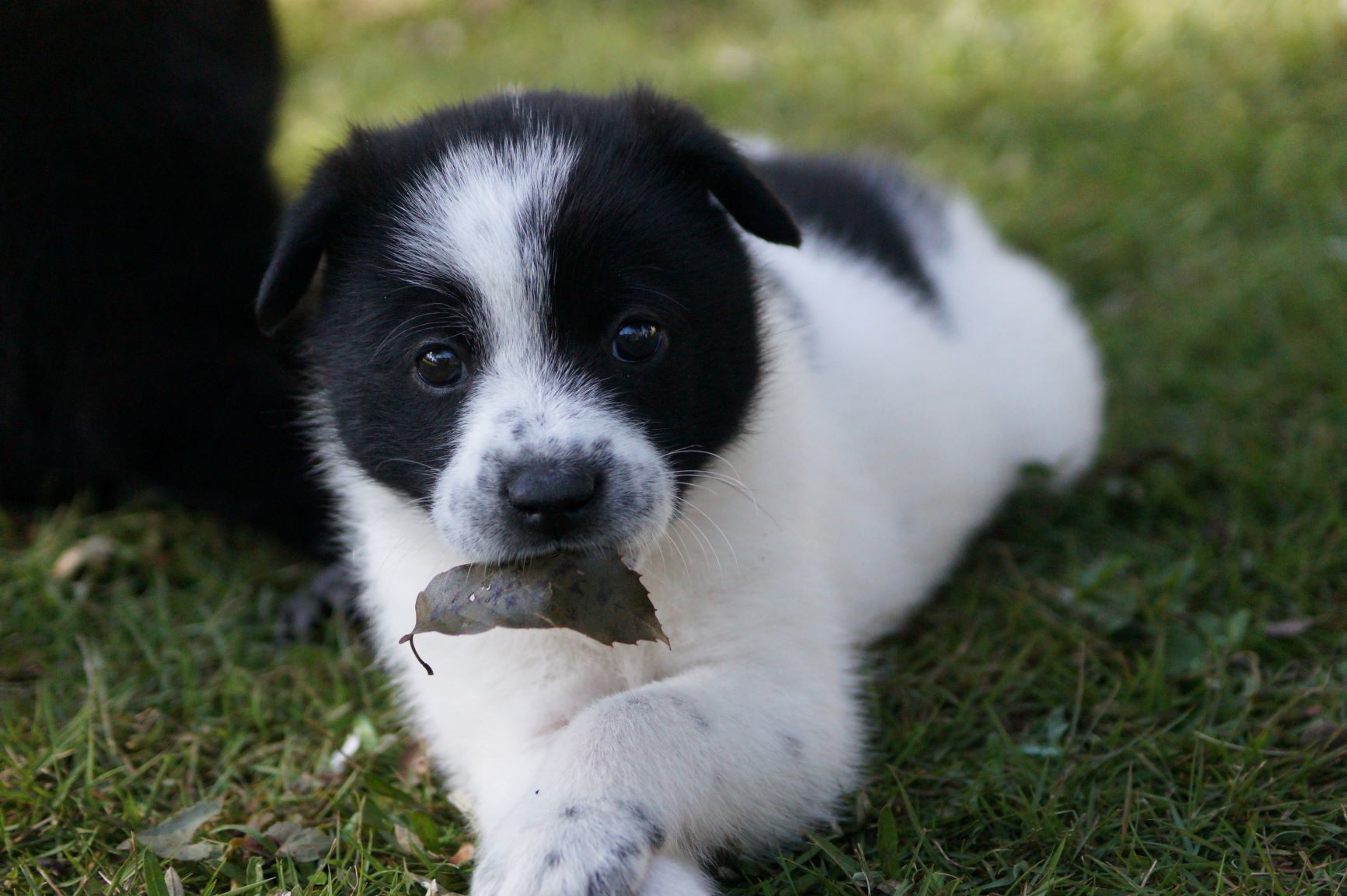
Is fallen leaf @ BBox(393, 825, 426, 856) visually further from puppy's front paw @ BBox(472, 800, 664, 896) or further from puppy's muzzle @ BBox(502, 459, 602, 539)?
puppy's muzzle @ BBox(502, 459, 602, 539)

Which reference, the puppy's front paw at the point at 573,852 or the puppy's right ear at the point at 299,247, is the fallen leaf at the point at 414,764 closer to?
the puppy's front paw at the point at 573,852

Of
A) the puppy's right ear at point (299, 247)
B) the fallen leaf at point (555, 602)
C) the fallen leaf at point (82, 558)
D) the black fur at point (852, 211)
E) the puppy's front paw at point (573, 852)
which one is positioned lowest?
the fallen leaf at point (82, 558)

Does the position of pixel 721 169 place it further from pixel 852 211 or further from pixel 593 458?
pixel 852 211

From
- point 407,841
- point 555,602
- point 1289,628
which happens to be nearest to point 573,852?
point 555,602

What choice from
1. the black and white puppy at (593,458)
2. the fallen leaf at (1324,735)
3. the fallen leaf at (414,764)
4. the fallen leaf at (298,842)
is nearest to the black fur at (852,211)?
the black and white puppy at (593,458)

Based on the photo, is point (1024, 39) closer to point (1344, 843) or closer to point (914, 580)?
point (914, 580)

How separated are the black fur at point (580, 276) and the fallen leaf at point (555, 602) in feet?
0.80

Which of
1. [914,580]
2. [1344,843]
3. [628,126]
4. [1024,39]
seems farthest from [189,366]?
[1024,39]

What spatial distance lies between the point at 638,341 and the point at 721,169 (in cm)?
42

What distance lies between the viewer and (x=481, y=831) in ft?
7.92

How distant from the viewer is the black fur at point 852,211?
3.61 meters

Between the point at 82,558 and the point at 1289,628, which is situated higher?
the point at 1289,628

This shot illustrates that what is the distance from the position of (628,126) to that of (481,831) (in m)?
1.37

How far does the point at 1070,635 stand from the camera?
3.00 metres
